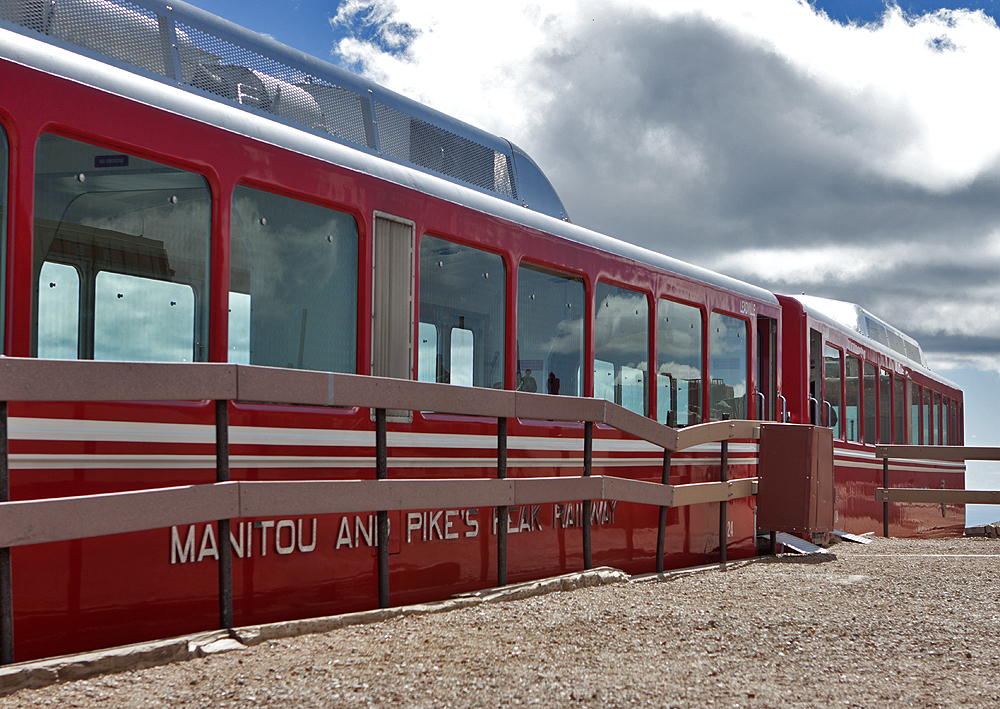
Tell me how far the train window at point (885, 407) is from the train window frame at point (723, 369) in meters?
6.34

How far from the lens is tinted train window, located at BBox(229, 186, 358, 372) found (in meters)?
5.11

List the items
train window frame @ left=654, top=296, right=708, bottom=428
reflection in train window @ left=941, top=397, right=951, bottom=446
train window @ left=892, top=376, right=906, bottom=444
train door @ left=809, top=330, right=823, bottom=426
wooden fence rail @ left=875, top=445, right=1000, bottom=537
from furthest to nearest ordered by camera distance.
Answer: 1. reflection in train window @ left=941, top=397, right=951, bottom=446
2. train window @ left=892, top=376, right=906, bottom=444
3. wooden fence rail @ left=875, top=445, right=1000, bottom=537
4. train door @ left=809, top=330, right=823, bottom=426
5. train window frame @ left=654, top=296, right=708, bottom=428

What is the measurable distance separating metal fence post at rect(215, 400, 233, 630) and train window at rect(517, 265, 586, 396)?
2.80m

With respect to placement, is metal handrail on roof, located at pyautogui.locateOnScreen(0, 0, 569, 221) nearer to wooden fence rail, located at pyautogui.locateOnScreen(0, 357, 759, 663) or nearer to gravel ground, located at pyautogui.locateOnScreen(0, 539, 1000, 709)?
wooden fence rail, located at pyautogui.locateOnScreen(0, 357, 759, 663)

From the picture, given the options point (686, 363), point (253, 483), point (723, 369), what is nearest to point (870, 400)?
point (723, 369)

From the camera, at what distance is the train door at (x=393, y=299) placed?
5.84m

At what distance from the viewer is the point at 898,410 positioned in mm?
16953

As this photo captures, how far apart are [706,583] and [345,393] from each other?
305 centimetres

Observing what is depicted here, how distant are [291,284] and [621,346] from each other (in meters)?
3.31

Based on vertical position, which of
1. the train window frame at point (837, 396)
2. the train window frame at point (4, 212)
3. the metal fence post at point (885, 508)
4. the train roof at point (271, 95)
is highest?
the train roof at point (271, 95)

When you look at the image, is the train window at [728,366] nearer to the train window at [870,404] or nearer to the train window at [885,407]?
the train window at [870,404]

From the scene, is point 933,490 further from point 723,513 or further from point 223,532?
point 223,532

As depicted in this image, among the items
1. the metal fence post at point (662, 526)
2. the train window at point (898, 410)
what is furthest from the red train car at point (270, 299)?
the train window at point (898, 410)

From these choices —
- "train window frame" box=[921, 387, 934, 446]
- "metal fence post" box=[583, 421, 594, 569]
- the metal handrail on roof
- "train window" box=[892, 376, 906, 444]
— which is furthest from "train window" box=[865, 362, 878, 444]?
"metal fence post" box=[583, 421, 594, 569]
